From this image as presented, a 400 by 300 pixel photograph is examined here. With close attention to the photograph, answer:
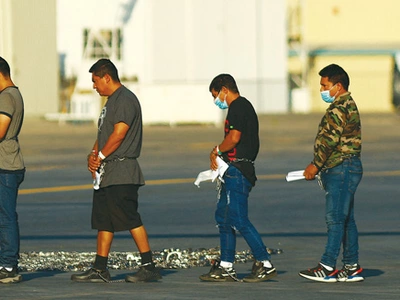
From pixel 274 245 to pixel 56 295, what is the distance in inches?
153

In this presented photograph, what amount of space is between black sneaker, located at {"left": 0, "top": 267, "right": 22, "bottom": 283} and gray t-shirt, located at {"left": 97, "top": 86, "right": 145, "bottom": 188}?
1096mm

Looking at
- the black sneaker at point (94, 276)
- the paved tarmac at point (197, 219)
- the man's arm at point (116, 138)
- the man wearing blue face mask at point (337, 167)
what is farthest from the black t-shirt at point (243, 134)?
the black sneaker at point (94, 276)

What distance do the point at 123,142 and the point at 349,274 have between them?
225cm

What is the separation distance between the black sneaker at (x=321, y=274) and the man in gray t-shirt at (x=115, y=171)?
1.30 meters

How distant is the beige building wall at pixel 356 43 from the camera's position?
67625 mm

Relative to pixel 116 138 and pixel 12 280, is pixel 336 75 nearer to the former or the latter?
pixel 116 138

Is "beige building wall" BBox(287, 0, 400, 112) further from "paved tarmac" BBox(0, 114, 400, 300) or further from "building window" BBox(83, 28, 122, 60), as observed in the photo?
"paved tarmac" BBox(0, 114, 400, 300)

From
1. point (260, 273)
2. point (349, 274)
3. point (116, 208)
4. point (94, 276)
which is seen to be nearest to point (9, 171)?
point (116, 208)

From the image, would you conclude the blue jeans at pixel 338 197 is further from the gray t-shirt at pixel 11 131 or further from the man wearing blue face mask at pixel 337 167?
the gray t-shirt at pixel 11 131

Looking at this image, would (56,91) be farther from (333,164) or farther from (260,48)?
(333,164)

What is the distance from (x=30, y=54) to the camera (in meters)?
56.1

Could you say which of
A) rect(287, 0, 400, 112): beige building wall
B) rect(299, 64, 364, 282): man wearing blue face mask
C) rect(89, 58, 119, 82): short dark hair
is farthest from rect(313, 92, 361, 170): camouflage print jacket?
rect(287, 0, 400, 112): beige building wall

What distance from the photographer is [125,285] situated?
34.7 ft

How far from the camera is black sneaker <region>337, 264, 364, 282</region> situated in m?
10.7
